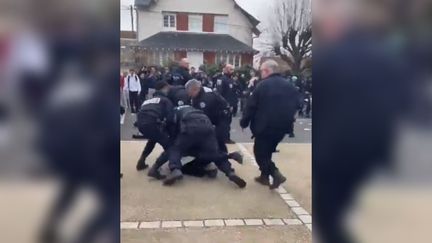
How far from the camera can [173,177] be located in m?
3.48

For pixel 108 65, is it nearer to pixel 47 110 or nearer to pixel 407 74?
pixel 47 110

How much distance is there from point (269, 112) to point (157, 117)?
1035 millimetres

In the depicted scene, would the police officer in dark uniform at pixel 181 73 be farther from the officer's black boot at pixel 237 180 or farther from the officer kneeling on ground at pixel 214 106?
the officer's black boot at pixel 237 180

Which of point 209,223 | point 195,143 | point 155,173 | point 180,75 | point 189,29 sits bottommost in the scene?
point 209,223

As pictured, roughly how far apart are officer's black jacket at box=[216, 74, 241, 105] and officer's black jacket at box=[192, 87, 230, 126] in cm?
7

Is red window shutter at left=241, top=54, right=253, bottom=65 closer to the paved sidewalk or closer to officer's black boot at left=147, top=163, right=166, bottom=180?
the paved sidewalk

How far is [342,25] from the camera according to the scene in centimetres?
143

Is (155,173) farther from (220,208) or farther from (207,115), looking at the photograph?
(220,208)

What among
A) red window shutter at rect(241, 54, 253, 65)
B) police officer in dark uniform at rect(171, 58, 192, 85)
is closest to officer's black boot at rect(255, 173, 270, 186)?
police officer in dark uniform at rect(171, 58, 192, 85)

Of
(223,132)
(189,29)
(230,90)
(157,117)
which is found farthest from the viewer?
(223,132)

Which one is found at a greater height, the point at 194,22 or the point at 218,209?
the point at 194,22

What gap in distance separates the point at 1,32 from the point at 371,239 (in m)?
1.58

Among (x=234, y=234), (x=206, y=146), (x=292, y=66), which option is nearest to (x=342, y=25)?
(x=292, y=66)

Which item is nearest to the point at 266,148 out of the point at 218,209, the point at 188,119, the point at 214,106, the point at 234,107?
the point at 218,209
